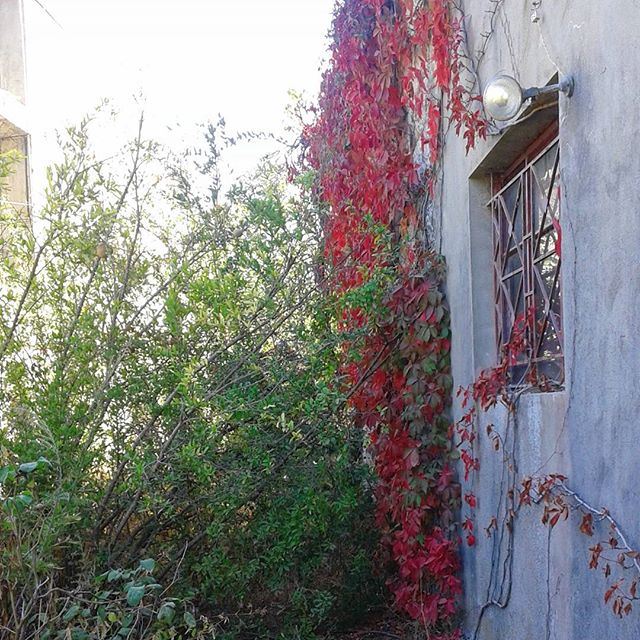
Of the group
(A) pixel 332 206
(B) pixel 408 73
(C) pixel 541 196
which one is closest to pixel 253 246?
(A) pixel 332 206

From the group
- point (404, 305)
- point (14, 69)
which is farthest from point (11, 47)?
point (404, 305)

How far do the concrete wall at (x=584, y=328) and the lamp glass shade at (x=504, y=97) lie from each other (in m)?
0.13

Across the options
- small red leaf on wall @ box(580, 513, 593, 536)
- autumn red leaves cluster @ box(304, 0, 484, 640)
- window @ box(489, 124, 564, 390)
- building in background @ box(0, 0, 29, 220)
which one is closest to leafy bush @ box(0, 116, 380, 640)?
autumn red leaves cluster @ box(304, 0, 484, 640)

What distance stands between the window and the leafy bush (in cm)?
104

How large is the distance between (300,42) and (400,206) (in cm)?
261

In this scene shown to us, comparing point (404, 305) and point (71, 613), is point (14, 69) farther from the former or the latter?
point (71, 613)

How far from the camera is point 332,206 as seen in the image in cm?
527

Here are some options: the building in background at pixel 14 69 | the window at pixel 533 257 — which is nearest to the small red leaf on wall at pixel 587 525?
the window at pixel 533 257

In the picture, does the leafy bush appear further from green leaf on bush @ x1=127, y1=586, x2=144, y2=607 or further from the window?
the window

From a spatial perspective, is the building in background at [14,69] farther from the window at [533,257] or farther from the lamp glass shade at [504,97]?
the lamp glass shade at [504,97]

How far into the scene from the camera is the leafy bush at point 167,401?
142 inches

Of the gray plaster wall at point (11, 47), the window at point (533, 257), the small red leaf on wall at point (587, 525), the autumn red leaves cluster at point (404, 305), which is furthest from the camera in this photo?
the gray plaster wall at point (11, 47)

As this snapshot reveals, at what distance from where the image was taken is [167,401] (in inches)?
158

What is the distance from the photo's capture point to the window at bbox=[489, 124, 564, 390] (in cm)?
339
